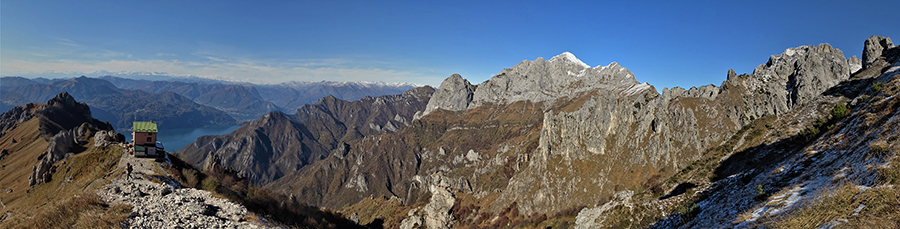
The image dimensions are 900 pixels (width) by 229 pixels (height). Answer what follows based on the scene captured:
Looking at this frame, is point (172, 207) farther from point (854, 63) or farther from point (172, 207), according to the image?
point (854, 63)

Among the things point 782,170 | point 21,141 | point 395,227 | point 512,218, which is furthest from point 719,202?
point 21,141

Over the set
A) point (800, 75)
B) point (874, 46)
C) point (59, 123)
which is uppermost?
point (874, 46)

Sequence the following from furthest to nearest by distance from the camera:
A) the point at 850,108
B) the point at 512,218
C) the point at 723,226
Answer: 1. the point at 512,218
2. the point at 850,108
3. the point at 723,226

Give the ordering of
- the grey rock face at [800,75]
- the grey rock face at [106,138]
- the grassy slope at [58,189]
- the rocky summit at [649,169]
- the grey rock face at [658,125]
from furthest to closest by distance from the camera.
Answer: the grey rock face at [658,125] < the grey rock face at [800,75] < the grey rock face at [106,138] < the grassy slope at [58,189] < the rocky summit at [649,169]

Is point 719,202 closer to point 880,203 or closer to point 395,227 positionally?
point 880,203

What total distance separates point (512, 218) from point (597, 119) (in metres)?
49.4

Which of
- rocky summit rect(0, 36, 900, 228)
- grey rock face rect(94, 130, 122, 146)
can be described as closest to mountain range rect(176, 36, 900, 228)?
rocky summit rect(0, 36, 900, 228)

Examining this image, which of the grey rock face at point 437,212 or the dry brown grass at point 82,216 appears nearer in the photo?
the dry brown grass at point 82,216

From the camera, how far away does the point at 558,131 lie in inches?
5221

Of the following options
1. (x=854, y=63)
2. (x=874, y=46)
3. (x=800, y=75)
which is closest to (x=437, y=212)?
(x=874, y=46)

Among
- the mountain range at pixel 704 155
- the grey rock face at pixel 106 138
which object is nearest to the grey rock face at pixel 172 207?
the mountain range at pixel 704 155

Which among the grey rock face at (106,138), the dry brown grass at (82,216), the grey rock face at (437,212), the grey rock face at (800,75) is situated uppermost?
the grey rock face at (800,75)

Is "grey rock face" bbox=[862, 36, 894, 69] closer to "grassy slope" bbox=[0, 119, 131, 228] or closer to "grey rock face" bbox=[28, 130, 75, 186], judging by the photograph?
"grassy slope" bbox=[0, 119, 131, 228]

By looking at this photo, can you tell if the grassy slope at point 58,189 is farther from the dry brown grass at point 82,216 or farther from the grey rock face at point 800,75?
the grey rock face at point 800,75
